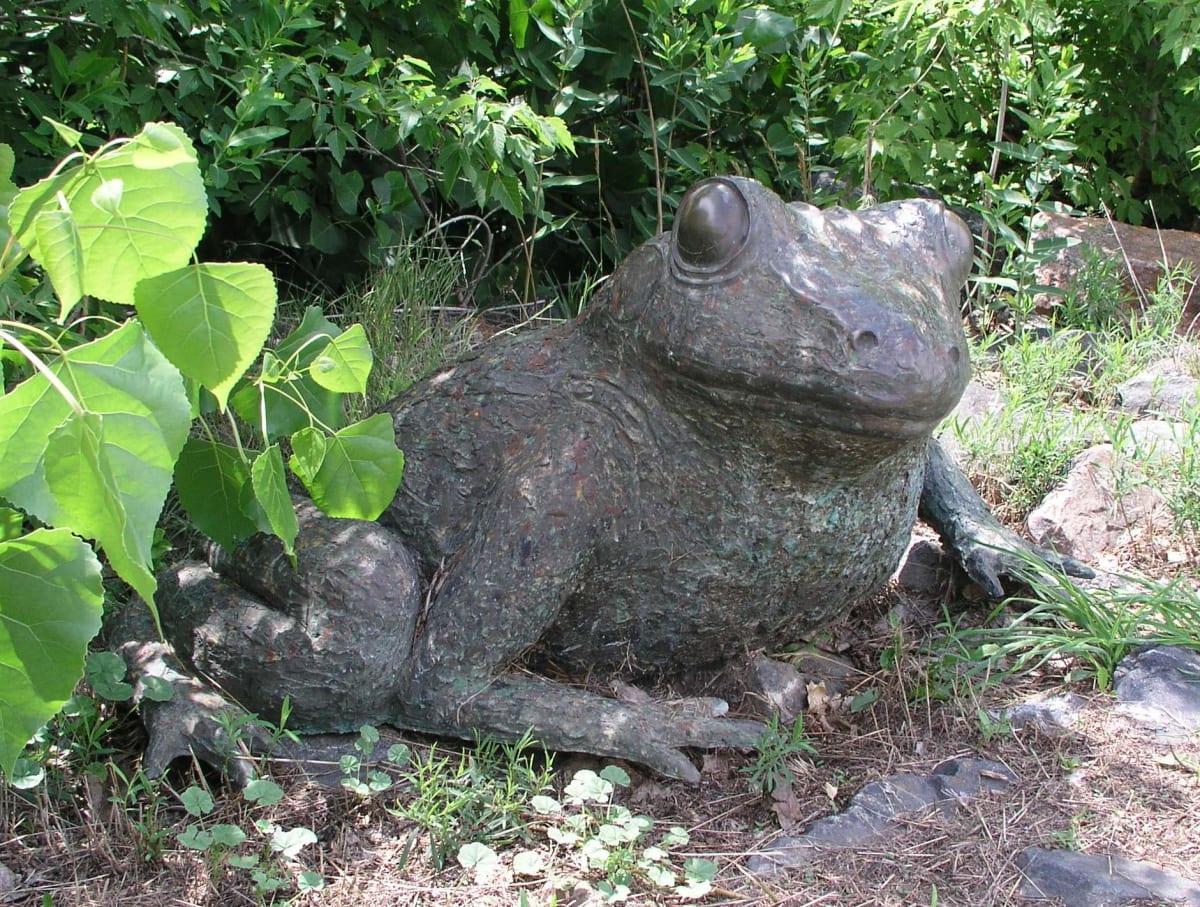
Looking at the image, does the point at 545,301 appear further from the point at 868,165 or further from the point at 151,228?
the point at 151,228

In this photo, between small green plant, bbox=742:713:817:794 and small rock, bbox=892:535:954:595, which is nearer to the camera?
small green plant, bbox=742:713:817:794

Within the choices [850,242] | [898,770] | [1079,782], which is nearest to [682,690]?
[898,770]

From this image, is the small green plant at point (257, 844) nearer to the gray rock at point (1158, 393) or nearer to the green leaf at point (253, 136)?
the green leaf at point (253, 136)

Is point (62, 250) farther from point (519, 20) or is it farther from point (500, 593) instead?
point (519, 20)

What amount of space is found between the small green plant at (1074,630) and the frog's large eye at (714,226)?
128 cm

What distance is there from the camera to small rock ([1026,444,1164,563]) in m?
3.86

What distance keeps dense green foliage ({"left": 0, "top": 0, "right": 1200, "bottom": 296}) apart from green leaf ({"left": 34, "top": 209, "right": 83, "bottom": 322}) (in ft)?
7.59

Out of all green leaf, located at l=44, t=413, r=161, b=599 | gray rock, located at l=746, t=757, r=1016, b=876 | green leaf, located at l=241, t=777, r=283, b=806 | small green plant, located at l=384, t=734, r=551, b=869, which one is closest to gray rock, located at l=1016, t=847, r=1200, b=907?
gray rock, located at l=746, t=757, r=1016, b=876

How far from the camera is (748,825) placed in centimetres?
268

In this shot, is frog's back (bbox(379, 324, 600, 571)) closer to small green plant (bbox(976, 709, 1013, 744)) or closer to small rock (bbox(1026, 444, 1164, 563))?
small green plant (bbox(976, 709, 1013, 744))

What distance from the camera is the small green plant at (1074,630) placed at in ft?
10.2

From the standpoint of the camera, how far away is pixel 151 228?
61.9 inches

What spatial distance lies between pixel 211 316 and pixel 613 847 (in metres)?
1.37

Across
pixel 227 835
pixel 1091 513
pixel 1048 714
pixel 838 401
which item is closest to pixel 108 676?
pixel 227 835
